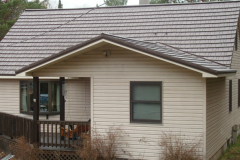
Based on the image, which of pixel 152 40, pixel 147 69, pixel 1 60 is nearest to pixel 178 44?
pixel 152 40

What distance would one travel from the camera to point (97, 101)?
10312 mm

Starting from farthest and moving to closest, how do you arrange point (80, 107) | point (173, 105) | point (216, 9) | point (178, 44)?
point (216, 9), point (80, 107), point (178, 44), point (173, 105)

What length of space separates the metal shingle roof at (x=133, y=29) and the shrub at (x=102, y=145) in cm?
378

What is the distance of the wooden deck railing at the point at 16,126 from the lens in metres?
11.0

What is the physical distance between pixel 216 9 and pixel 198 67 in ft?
21.0

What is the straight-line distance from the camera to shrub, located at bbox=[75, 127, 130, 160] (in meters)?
9.58

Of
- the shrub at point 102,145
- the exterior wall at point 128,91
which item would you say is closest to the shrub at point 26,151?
the shrub at point 102,145

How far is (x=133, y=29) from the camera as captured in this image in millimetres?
14211

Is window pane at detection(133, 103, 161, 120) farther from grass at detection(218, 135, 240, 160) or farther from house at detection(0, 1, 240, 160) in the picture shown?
grass at detection(218, 135, 240, 160)

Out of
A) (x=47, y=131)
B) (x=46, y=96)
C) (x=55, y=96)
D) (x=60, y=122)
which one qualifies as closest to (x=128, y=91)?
(x=60, y=122)

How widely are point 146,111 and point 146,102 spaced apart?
0.26 metres

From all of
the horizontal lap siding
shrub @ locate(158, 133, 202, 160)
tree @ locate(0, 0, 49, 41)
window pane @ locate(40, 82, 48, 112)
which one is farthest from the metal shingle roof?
tree @ locate(0, 0, 49, 41)

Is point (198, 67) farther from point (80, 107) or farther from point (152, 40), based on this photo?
point (80, 107)

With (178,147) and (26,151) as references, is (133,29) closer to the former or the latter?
(178,147)
